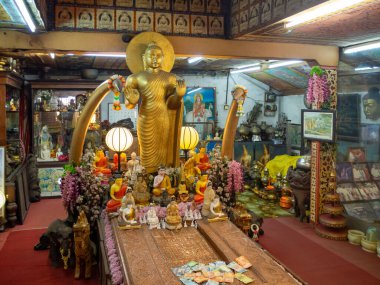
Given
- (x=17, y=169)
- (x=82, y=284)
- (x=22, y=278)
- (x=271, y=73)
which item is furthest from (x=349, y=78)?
(x=17, y=169)

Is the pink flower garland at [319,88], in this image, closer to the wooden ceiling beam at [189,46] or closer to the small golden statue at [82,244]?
the wooden ceiling beam at [189,46]

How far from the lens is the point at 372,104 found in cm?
589

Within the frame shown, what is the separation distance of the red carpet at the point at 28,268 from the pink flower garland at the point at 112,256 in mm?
750

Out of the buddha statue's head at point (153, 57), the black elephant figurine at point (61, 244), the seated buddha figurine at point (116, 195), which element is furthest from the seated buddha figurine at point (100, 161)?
the buddha statue's head at point (153, 57)

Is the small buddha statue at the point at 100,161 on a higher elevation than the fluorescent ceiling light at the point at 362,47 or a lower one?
lower

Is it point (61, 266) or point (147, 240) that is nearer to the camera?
point (147, 240)

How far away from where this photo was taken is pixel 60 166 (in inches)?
330

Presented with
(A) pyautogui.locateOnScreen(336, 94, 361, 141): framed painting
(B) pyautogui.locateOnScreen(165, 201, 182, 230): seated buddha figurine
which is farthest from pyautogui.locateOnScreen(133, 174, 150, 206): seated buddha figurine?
(A) pyautogui.locateOnScreen(336, 94, 361, 141): framed painting

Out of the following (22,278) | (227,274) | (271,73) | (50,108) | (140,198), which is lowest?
(22,278)

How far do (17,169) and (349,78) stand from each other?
6169mm

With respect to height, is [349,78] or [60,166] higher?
[349,78]

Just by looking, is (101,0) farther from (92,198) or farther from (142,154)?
(92,198)

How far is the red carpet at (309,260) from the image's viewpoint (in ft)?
14.7

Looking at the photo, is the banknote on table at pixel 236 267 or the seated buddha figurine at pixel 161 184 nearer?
the banknote on table at pixel 236 267
